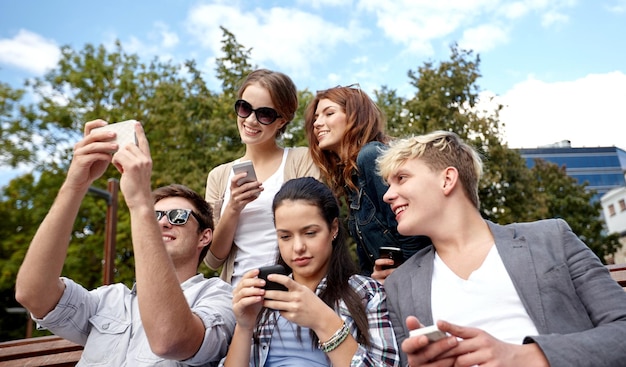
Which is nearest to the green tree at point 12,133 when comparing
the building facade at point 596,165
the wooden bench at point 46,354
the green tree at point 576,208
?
the wooden bench at point 46,354

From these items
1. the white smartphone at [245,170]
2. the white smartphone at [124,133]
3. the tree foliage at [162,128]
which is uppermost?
the tree foliage at [162,128]

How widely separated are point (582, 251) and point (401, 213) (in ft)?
2.86

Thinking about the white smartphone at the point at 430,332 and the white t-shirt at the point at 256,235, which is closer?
the white smartphone at the point at 430,332

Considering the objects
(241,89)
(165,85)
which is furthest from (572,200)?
(241,89)

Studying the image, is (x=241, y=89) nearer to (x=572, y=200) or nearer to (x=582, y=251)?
(x=582, y=251)

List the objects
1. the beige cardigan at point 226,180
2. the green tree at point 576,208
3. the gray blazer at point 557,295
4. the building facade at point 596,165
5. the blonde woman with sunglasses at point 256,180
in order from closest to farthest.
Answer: the gray blazer at point 557,295 → the blonde woman with sunglasses at point 256,180 → the beige cardigan at point 226,180 → the green tree at point 576,208 → the building facade at point 596,165

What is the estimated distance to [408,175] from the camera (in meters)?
2.64

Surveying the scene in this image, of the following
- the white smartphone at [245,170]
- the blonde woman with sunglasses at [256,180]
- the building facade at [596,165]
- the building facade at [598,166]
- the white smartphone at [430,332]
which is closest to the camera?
the white smartphone at [430,332]

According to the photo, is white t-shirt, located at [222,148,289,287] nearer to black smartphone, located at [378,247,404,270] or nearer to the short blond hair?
black smartphone, located at [378,247,404,270]

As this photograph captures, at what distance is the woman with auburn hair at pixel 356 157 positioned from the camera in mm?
3221

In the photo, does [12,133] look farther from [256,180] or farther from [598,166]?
[598,166]

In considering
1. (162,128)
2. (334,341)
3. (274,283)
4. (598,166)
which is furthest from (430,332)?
(598,166)

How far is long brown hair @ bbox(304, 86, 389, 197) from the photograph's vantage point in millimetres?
3621

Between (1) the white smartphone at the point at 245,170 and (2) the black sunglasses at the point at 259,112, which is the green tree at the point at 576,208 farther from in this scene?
(1) the white smartphone at the point at 245,170
